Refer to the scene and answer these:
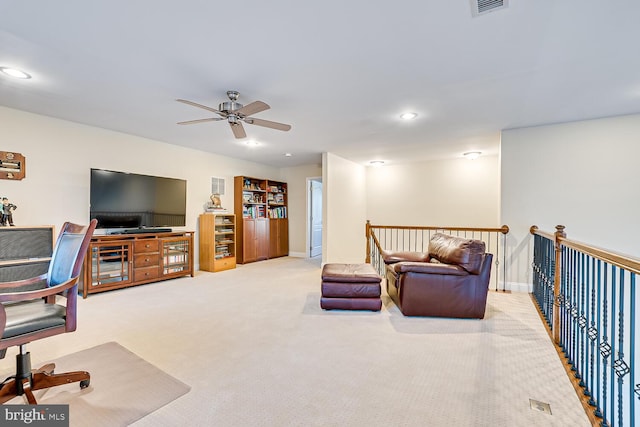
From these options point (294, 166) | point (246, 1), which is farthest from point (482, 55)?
point (294, 166)

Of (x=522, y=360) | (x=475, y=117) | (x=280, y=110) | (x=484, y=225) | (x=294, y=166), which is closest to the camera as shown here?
(x=522, y=360)

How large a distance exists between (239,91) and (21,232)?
9.64ft

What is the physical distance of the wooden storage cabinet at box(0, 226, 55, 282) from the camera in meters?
3.14

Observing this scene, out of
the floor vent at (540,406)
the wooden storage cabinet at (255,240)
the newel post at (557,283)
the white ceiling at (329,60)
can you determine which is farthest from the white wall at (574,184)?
the wooden storage cabinet at (255,240)

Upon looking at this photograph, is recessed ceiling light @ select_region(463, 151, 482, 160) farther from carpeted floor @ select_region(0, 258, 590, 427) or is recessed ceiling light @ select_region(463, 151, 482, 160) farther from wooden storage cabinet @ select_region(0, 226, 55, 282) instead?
wooden storage cabinet @ select_region(0, 226, 55, 282)

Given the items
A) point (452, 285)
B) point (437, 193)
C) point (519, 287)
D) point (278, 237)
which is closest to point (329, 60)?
point (452, 285)

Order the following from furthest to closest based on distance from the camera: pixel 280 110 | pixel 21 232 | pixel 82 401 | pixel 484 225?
pixel 484 225 → pixel 280 110 → pixel 21 232 → pixel 82 401

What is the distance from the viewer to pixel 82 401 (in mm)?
1740

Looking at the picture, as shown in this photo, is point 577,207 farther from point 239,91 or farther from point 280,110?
point 239,91

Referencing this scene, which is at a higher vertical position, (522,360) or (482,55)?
(482,55)

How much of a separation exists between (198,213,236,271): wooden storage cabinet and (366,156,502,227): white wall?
A: 3.47 metres

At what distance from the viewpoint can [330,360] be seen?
7.27 feet

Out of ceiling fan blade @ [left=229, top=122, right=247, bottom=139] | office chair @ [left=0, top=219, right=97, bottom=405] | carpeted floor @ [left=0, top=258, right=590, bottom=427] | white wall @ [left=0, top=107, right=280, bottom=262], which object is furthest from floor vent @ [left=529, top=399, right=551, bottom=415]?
white wall @ [left=0, top=107, right=280, bottom=262]

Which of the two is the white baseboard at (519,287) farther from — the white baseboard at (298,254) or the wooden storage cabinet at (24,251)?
the wooden storage cabinet at (24,251)
